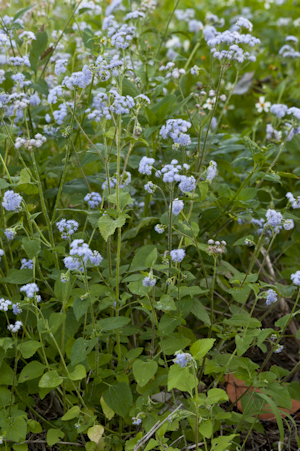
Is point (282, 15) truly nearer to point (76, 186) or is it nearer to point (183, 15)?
point (183, 15)

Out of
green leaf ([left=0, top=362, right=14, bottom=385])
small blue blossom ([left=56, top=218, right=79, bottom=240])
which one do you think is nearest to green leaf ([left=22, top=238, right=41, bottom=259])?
small blue blossom ([left=56, top=218, right=79, bottom=240])

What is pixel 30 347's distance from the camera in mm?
2170

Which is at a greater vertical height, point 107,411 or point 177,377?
point 177,377

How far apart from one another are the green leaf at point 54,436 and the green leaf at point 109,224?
1.02 m

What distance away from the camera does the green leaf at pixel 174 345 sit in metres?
2.14

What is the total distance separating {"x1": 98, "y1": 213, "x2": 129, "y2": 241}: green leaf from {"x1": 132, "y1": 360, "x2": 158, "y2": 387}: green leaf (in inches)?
24.1

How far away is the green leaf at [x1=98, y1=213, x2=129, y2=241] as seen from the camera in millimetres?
1933

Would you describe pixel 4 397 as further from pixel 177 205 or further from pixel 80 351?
pixel 177 205

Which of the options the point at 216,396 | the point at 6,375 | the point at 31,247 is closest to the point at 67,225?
the point at 31,247

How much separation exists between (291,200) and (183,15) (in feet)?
14.0

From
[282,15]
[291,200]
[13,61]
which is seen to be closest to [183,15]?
[282,15]

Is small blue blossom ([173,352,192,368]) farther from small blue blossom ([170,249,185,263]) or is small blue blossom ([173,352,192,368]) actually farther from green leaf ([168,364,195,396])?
small blue blossom ([170,249,185,263])

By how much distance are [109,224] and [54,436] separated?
107 cm

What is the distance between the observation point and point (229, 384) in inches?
110
